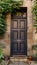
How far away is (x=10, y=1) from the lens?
30.6 ft

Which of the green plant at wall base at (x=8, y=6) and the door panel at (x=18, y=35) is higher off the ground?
the green plant at wall base at (x=8, y=6)

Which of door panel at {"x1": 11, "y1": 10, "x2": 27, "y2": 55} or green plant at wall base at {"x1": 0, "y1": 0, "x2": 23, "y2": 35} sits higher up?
green plant at wall base at {"x1": 0, "y1": 0, "x2": 23, "y2": 35}

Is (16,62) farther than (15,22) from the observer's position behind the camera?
No

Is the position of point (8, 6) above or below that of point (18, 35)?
above

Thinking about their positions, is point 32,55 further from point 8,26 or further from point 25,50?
point 8,26

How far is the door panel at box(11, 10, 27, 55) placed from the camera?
10.1 metres

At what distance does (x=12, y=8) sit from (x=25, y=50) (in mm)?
2172

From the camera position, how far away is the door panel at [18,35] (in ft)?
33.0

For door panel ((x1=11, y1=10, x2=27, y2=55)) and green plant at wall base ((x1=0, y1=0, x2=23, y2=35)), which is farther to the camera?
door panel ((x1=11, y1=10, x2=27, y2=55))

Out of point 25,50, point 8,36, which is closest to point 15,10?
point 8,36

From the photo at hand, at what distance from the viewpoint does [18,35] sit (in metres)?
10.1

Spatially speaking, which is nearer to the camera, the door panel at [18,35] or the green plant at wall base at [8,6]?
the green plant at wall base at [8,6]

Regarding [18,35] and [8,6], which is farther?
[18,35]

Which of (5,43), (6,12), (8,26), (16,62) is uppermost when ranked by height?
(6,12)
